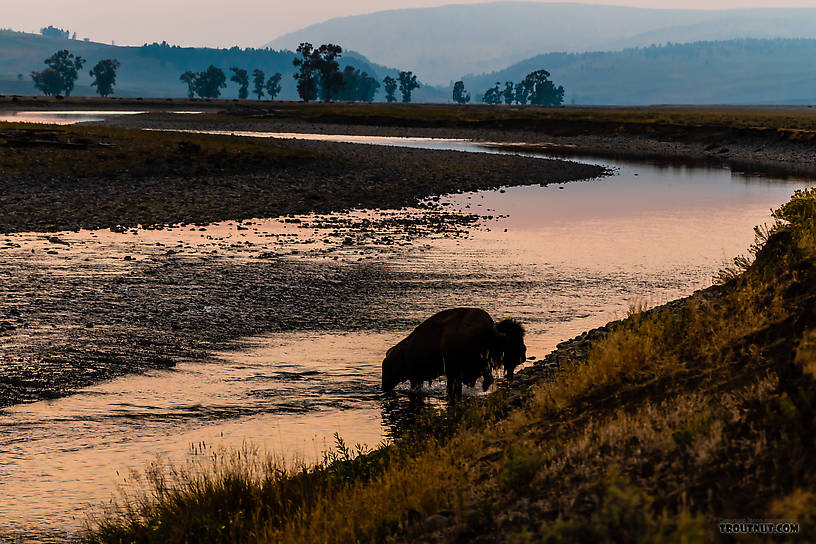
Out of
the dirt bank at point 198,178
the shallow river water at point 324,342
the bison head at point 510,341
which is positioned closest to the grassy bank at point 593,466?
the bison head at point 510,341

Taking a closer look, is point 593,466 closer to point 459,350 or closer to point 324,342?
point 459,350

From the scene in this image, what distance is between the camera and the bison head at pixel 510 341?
13227 mm

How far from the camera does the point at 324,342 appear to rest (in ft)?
55.9

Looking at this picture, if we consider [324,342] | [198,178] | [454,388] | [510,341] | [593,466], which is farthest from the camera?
[198,178]

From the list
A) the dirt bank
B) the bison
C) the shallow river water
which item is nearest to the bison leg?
the bison

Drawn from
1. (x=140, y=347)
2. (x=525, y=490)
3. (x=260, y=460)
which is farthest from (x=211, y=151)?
(x=525, y=490)

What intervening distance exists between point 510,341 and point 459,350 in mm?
841

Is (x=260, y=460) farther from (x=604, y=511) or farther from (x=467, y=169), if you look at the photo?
(x=467, y=169)

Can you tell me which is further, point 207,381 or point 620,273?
point 620,273

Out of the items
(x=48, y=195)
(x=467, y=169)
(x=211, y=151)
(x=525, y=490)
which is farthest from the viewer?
(x=467, y=169)

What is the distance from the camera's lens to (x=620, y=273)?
24.6 m

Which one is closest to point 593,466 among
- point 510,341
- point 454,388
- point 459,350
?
point 459,350

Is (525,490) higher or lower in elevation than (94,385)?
higher

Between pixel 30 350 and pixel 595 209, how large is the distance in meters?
29.3
